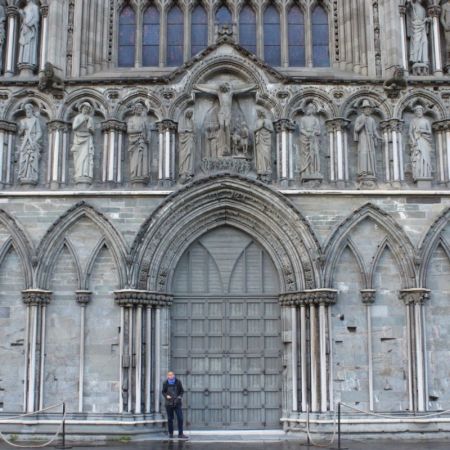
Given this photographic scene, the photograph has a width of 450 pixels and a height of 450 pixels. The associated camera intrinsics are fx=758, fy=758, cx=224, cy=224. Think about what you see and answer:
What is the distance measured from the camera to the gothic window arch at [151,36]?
750 inches

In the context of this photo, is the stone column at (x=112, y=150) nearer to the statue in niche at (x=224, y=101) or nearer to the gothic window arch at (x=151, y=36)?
the statue in niche at (x=224, y=101)

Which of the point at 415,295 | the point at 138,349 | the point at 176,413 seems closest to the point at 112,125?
the point at 138,349

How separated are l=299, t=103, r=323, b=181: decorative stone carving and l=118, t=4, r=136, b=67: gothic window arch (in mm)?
4701

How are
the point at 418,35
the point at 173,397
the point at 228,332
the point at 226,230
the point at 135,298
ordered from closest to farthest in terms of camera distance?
1. the point at 173,397
2. the point at 135,298
3. the point at 228,332
4. the point at 226,230
5. the point at 418,35

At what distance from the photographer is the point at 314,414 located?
638 inches

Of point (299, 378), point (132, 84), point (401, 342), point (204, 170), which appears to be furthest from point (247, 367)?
point (132, 84)

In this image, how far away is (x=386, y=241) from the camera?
16984 millimetres

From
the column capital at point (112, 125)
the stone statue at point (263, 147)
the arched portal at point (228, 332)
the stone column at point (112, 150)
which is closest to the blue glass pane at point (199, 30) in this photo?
the stone statue at point (263, 147)

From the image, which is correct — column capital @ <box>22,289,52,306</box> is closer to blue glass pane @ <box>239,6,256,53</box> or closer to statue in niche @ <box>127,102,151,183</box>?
statue in niche @ <box>127,102,151,183</box>

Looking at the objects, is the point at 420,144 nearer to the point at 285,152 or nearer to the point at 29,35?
the point at 285,152

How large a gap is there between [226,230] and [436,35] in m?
6.97

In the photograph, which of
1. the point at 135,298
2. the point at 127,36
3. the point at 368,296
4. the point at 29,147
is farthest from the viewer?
the point at 127,36

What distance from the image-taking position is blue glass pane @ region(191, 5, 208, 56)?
19047mm

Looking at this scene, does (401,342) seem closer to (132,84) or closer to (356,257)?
A: (356,257)
